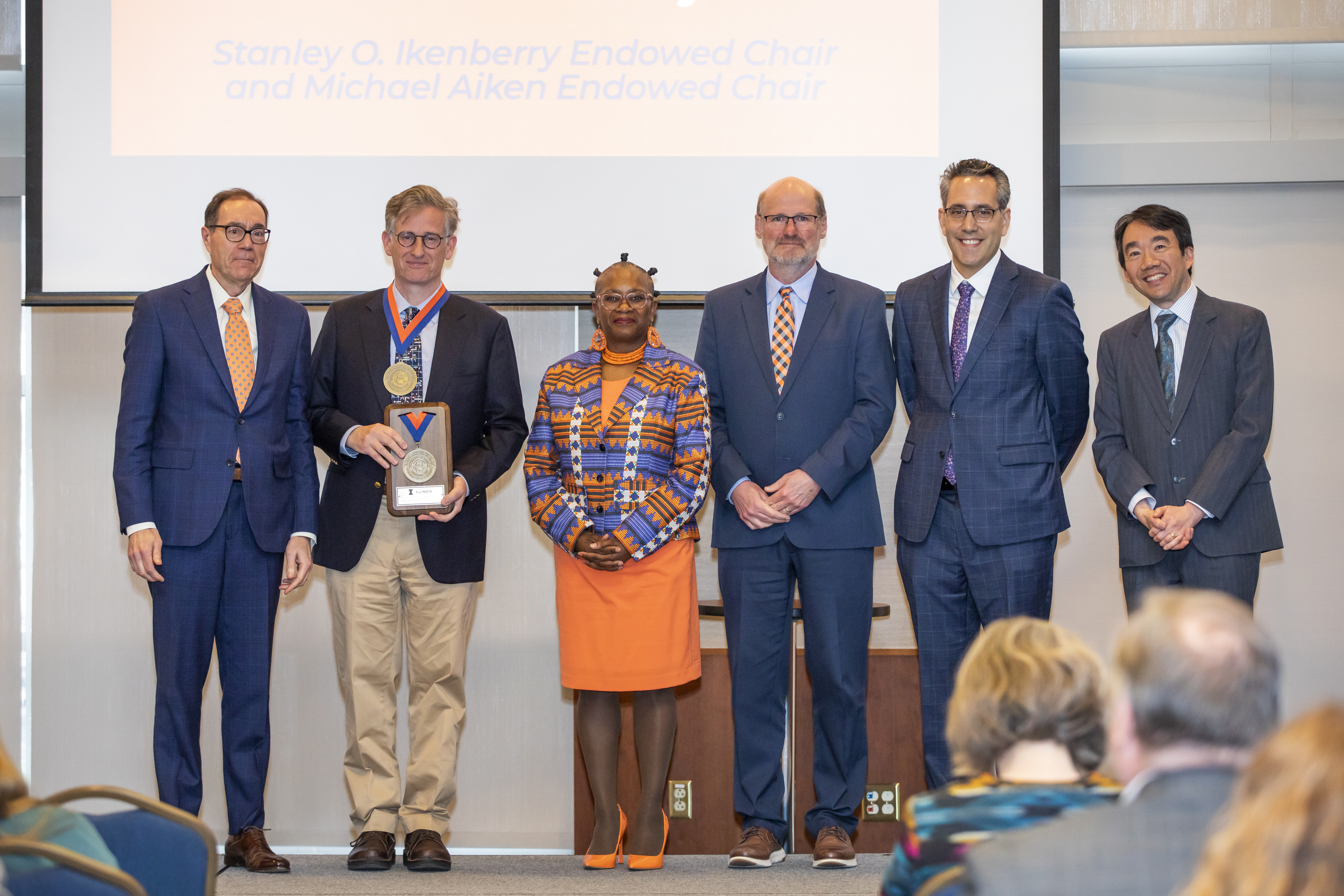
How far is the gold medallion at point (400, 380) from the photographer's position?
140 inches

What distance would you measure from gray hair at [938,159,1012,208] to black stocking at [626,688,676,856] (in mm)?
1696

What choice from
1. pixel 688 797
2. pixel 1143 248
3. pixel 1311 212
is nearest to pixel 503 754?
pixel 688 797

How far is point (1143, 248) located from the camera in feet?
11.9

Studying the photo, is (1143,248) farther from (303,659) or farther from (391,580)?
(303,659)

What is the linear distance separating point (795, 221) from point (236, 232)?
1628mm

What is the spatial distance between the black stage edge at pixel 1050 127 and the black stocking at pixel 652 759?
2054 mm

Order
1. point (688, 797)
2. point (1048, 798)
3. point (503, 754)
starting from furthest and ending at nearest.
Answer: point (503, 754) < point (688, 797) < point (1048, 798)

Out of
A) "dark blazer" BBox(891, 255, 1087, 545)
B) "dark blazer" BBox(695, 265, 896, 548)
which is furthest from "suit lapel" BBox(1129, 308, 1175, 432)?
"dark blazer" BBox(695, 265, 896, 548)

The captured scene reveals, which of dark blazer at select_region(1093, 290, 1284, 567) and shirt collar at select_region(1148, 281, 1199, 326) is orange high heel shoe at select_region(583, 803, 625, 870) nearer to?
dark blazer at select_region(1093, 290, 1284, 567)

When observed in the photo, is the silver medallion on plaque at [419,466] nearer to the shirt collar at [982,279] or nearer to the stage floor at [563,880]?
the stage floor at [563,880]

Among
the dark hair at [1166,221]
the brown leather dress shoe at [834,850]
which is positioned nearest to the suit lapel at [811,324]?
the dark hair at [1166,221]

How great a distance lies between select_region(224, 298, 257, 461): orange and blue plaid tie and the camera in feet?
11.5

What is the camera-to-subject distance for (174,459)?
345 centimetres

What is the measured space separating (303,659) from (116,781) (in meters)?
0.87
